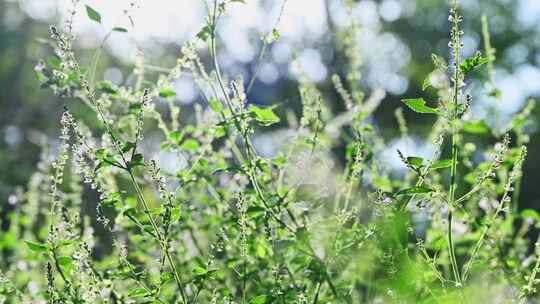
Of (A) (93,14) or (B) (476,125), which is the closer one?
(A) (93,14)

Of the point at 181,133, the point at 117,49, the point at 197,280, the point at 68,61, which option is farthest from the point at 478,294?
the point at 117,49

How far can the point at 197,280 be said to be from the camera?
5.96ft

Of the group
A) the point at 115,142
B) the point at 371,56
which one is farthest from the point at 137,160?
the point at 371,56

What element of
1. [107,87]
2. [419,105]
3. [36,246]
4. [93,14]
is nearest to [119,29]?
[93,14]

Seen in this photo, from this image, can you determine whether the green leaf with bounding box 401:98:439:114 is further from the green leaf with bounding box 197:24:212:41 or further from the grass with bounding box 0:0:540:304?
the green leaf with bounding box 197:24:212:41

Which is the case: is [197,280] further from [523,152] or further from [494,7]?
[494,7]

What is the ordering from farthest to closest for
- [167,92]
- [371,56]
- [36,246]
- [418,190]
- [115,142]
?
[371,56], [167,92], [36,246], [115,142], [418,190]

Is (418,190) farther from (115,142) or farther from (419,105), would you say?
(115,142)

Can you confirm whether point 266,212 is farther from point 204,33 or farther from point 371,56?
point 371,56

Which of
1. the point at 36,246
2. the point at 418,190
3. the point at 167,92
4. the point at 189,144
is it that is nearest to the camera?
the point at 418,190

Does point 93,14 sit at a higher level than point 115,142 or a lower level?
higher

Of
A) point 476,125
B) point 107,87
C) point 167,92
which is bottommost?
point 476,125

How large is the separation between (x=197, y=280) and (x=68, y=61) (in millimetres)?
706

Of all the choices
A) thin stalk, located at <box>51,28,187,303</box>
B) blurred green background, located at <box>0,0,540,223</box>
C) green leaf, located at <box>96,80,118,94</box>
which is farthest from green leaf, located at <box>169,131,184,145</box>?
blurred green background, located at <box>0,0,540,223</box>
